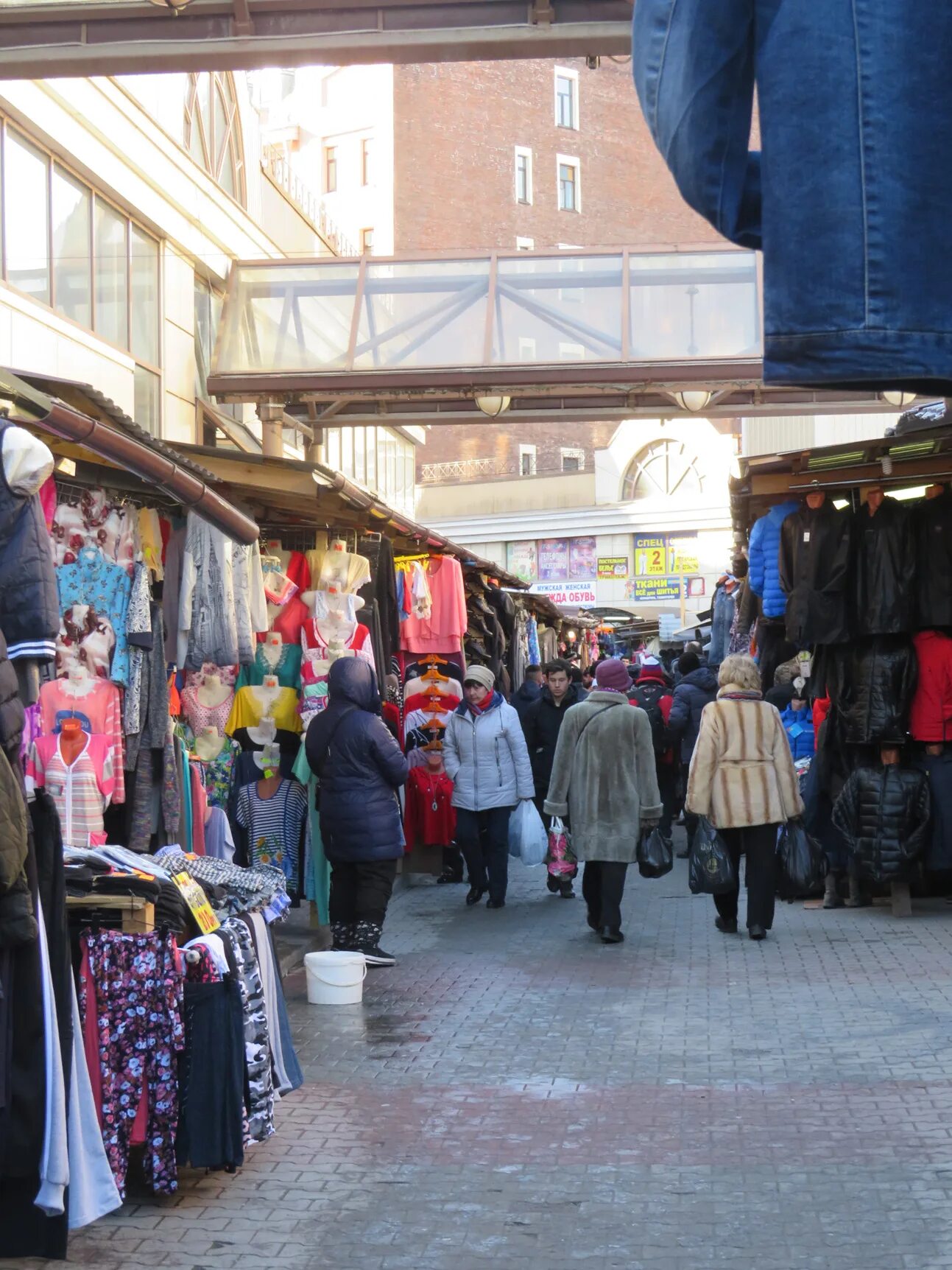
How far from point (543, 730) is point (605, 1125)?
893 centimetres

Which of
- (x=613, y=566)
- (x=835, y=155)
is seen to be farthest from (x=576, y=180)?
(x=835, y=155)

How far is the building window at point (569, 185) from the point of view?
63.4m

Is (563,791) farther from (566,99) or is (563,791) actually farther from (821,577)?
(566,99)

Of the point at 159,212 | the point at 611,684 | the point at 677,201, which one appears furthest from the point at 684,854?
the point at 677,201

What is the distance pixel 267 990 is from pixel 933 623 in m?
6.40

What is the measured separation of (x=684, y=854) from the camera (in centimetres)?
1652

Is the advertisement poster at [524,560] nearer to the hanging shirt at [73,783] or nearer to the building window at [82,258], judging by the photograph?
the building window at [82,258]

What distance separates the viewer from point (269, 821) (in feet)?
34.7

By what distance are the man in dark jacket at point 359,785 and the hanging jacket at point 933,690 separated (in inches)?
151

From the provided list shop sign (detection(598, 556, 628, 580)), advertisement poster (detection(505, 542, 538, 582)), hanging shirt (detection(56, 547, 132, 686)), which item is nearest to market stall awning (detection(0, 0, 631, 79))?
hanging shirt (detection(56, 547, 132, 686))

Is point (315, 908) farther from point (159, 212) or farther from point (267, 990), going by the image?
point (159, 212)

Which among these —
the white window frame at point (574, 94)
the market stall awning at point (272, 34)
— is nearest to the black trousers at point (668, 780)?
the market stall awning at point (272, 34)

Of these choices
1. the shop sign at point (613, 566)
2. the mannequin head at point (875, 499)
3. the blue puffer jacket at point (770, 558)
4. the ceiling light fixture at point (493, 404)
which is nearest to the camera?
the mannequin head at point (875, 499)

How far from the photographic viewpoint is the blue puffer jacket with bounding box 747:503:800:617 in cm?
1173
